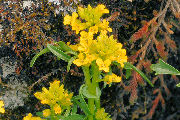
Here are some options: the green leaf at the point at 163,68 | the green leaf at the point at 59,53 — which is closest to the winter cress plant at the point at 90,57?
the green leaf at the point at 59,53

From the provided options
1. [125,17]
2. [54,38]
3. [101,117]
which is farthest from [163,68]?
[54,38]

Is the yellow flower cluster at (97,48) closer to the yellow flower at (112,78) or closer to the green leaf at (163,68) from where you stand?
the yellow flower at (112,78)

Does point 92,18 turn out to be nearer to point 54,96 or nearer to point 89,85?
point 89,85

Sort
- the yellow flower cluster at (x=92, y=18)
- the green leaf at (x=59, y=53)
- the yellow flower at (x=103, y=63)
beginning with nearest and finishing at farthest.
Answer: the yellow flower at (x=103, y=63)
the yellow flower cluster at (x=92, y=18)
the green leaf at (x=59, y=53)

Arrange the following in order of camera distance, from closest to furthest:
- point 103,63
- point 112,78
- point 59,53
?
point 103,63, point 112,78, point 59,53

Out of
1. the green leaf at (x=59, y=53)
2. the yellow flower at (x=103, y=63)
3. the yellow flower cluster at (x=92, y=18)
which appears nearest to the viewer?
the yellow flower at (x=103, y=63)

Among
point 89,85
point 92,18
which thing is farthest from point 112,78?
point 92,18

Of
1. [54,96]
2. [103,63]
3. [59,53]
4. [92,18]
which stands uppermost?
[92,18]

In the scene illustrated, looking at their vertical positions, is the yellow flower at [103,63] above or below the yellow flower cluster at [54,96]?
above

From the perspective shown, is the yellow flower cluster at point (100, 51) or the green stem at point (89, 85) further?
the green stem at point (89, 85)

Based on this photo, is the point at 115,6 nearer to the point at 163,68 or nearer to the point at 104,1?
the point at 104,1

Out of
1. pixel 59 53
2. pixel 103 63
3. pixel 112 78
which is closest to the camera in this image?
pixel 103 63

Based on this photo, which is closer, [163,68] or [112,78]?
[112,78]
